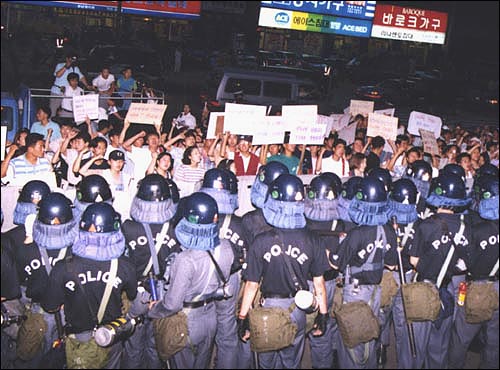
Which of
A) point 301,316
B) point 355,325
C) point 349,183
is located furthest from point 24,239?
point 349,183

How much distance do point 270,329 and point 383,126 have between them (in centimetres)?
590

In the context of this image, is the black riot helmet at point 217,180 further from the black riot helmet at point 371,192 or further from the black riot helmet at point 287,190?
the black riot helmet at point 371,192

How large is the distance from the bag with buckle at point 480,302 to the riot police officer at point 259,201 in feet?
8.33

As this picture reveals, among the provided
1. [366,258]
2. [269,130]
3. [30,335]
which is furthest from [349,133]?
[30,335]

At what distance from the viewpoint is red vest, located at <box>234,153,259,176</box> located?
9477mm

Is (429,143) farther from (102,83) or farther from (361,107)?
(102,83)

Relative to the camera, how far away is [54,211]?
5.17 m

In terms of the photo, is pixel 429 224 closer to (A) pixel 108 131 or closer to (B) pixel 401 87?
(A) pixel 108 131

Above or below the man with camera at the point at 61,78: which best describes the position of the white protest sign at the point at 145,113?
below

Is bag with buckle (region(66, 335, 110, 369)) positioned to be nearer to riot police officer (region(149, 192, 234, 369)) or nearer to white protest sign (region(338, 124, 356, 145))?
riot police officer (region(149, 192, 234, 369))

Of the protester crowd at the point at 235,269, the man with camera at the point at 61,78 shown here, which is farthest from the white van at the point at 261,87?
the protester crowd at the point at 235,269

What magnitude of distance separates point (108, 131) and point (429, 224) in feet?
19.4

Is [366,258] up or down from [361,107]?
down

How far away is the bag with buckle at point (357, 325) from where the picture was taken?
595 centimetres
